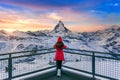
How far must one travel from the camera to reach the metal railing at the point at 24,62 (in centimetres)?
371

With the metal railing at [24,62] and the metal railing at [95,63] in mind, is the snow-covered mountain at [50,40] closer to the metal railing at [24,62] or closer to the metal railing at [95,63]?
the metal railing at [24,62]

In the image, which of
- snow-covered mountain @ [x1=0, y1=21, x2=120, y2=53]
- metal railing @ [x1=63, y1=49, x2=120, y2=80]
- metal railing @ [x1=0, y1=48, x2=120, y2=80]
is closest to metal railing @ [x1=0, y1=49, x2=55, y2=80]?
metal railing @ [x1=0, y1=48, x2=120, y2=80]

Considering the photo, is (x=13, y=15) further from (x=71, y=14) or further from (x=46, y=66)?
(x=46, y=66)

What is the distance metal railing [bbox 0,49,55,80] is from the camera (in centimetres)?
371

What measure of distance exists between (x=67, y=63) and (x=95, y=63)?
1.14 m

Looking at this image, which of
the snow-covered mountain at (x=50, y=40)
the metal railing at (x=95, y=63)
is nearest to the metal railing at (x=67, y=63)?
the metal railing at (x=95, y=63)

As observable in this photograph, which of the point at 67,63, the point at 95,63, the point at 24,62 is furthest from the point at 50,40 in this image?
the point at 95,63

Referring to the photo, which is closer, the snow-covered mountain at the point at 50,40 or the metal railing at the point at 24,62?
the metal railing at the point at 24,62

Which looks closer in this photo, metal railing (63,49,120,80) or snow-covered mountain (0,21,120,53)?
metal railing (63,49,120,80)

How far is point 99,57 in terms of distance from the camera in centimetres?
406

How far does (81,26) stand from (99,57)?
16.7ft

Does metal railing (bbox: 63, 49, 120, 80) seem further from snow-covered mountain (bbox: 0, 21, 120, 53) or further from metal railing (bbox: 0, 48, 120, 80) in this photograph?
snow-covered mountain (bbox: 0, 21, 120, 53)

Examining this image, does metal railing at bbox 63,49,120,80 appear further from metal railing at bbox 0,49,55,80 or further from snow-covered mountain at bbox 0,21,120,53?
snow-covered mountain at bbox 0,21,120,53

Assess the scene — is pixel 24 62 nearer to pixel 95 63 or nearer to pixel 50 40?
pixel 95 63
